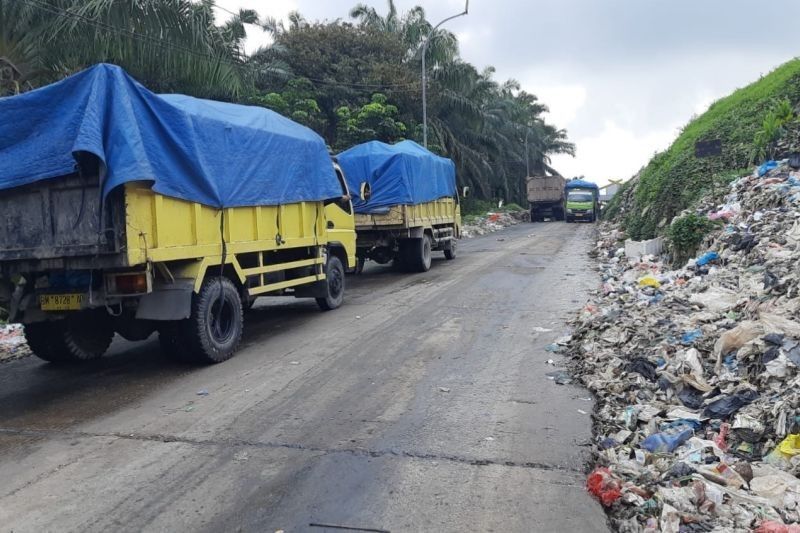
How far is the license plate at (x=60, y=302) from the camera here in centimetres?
631

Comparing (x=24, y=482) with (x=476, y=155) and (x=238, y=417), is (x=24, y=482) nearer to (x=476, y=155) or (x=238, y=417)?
(x=238, y=417)

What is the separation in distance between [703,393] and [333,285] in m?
6.42

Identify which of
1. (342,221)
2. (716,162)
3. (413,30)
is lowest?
(342,221)

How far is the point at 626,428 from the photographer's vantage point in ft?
16.5

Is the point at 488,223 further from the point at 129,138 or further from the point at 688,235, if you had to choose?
the point at 129,138

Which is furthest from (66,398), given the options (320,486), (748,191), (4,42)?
(748,191)

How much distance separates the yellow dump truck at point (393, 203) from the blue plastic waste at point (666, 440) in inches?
387

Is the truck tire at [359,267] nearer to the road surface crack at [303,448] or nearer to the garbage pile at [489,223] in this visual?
the road surface crack at [303,448]

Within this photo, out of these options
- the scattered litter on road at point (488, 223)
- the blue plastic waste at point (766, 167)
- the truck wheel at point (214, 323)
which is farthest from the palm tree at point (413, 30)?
the truck wheel at point (214, 323)

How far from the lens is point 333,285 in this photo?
10.7m

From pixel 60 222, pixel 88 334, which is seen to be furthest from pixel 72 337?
pixel 60 222

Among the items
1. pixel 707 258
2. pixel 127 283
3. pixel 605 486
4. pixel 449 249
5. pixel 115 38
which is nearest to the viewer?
pixel 605 486

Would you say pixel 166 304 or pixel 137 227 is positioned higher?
pixel 137 227

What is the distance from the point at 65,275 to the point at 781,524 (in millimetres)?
6152
